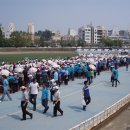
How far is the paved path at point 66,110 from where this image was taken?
1284 cm

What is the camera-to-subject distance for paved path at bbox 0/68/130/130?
12.8 meters

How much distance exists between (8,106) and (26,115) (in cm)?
215

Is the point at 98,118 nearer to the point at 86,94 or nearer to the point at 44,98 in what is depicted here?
the point at 86,94

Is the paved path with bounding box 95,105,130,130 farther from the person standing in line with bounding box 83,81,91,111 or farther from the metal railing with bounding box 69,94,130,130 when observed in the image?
the person standing in line with bounding box 83,81,91,111

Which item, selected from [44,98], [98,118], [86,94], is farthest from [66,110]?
[98,118]

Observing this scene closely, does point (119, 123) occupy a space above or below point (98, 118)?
below

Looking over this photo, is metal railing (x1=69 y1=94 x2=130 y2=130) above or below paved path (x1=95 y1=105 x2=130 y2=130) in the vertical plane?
above

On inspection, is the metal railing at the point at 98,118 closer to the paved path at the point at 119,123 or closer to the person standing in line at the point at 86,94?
the paved path at the point at 119,123

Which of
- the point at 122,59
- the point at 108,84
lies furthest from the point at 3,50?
the point at 108,84

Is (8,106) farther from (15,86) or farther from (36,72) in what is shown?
(36,72)

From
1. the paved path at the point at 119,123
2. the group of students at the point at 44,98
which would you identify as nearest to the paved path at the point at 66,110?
the group of students at the point at 44,98

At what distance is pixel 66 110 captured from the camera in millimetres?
15570

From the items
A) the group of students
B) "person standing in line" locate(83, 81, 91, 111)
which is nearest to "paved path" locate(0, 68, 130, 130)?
the group of students

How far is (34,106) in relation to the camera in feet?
49.5
